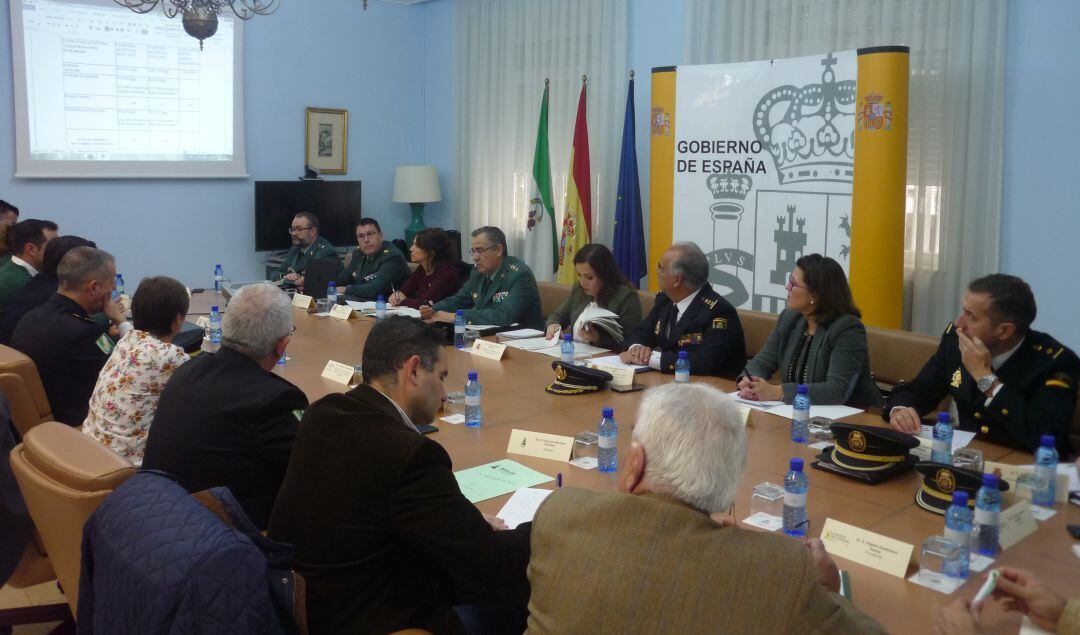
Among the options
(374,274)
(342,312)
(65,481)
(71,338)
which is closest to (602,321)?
(342,312)

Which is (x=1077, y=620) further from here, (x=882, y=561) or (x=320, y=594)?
(x=320, y=594)

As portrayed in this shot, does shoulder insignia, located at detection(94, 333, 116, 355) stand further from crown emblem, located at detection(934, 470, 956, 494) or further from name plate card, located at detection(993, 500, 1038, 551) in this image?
name plate card, located at detection(993, 500, 1038, 551)

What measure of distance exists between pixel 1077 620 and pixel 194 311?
5072 mm

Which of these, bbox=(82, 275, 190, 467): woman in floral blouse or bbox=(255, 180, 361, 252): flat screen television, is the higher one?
bbox=(255, 180, 361, 252): flat screen television

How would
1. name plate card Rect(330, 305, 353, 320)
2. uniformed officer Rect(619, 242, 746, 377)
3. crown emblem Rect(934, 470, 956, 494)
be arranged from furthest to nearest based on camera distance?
name plate card Rect(330, 305, 353, 320)
uniformed officer Rect(619, 242, 746, 377)
crown emblem Rect(934, 470, 956, 494)

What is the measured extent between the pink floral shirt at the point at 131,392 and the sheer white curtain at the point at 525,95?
15.4 feet

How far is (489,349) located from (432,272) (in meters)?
2.05

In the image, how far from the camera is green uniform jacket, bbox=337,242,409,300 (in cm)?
657

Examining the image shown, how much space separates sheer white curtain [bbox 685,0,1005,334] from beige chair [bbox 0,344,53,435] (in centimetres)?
457

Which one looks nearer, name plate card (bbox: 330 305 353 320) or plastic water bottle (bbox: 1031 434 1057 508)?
plastic water bottle (bbox: 1031 434 1057 508)

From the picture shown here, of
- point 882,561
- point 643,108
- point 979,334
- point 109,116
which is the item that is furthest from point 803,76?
point 109,116

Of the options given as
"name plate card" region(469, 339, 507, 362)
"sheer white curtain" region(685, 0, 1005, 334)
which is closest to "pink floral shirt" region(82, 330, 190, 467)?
"name plate card" region(469, 339, 507, 362)

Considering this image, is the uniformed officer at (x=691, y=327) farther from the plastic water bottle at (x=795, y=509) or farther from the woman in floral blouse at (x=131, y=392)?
the woman in floral blouse at (x=131, y=392)

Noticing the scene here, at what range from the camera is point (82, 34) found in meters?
6.96
